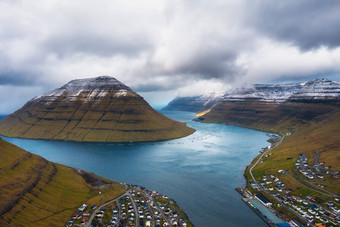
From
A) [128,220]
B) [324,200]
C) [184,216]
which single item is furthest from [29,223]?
[324,200]

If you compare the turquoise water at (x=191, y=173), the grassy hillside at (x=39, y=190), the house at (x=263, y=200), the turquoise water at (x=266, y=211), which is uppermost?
the grassy hillside at (x=39, y=190)

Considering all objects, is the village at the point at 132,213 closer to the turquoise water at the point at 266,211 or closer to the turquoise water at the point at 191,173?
the turquoise water at the point at 191,173

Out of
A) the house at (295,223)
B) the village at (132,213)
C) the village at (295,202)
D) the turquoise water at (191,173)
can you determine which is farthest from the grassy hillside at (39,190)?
the house at (295,223)

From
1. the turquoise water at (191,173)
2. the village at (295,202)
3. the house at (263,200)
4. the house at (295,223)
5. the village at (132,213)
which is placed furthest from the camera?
the house at (263,200)

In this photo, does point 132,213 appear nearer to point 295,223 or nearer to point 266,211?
point 266,211

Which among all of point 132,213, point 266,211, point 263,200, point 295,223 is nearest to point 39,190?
point 132,213

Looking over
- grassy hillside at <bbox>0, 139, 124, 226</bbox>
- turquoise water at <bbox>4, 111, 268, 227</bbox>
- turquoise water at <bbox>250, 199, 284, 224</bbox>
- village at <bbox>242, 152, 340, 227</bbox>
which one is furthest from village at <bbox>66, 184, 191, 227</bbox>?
village at <bbox>242, 152, 340, 227</bbox>
